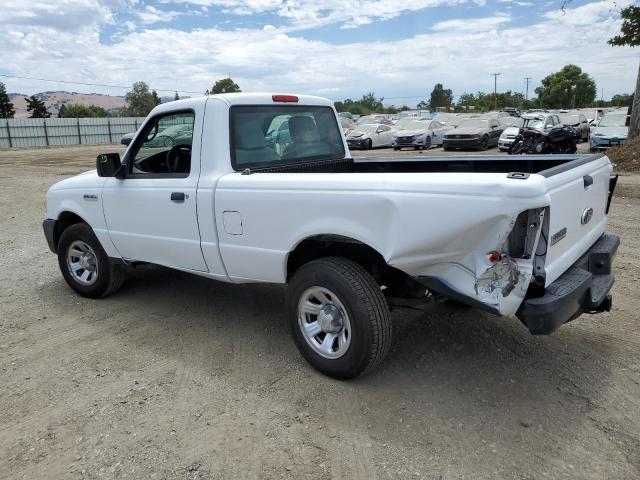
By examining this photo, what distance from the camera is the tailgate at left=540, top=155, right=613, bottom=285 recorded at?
3.05 meters

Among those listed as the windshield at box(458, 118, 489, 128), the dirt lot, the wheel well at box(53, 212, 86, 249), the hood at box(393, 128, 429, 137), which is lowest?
the dirt lot

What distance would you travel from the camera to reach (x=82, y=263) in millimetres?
5402

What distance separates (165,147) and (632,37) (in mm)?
18521

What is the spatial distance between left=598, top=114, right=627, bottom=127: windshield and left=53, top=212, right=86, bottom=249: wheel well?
1996cm

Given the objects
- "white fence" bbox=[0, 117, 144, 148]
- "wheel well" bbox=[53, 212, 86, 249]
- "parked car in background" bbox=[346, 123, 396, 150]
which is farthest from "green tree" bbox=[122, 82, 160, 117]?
"wheel well" bbox=[53, 212, 86, 249]

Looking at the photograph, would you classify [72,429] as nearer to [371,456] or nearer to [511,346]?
[371,456]

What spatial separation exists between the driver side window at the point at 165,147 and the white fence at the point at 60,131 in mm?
37922

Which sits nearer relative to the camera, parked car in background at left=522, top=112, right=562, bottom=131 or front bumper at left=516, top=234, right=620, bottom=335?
front bumper at left=516, top=234, right=620, bottom=335

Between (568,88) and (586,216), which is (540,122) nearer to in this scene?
(586,216)

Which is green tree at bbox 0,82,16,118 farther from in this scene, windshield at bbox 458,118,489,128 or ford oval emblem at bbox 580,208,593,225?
ford oval emblem at bbox 580,208,593,225

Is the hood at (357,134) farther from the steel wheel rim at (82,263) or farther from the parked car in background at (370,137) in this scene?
the steel wheel rim at (82,263)

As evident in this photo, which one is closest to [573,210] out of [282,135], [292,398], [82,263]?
[292,398]

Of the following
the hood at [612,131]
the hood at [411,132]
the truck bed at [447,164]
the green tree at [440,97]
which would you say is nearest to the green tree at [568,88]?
the green tree at [440,97]

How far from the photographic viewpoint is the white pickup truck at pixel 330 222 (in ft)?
9.46
